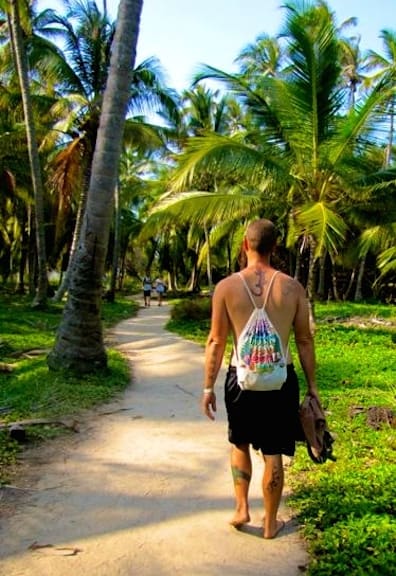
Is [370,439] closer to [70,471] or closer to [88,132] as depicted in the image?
[70,471]

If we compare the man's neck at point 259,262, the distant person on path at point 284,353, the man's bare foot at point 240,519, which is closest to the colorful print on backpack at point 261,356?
the distant person on path at point 284,353

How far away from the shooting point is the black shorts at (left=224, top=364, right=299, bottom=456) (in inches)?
121

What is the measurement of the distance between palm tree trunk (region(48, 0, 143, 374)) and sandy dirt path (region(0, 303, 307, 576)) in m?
1.58

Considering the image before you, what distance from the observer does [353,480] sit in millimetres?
4070

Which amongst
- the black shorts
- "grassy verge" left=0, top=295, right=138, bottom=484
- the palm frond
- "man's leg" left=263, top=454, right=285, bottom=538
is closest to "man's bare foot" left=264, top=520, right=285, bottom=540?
"man's leg" left=263, top=454, right=285, bottom=538

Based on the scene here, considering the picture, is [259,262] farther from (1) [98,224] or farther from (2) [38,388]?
(1) [98,224]

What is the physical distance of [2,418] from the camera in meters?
5.71

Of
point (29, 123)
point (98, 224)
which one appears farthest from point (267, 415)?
point (29, 123)

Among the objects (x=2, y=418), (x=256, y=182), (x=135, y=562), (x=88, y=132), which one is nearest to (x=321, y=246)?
(x=256, y=182)

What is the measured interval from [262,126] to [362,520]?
33.2 ft

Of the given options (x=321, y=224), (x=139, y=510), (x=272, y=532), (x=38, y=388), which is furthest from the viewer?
(x=321, y=224)

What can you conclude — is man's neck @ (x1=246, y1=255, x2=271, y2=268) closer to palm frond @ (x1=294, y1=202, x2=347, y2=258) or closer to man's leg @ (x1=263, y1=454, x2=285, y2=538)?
man's leg @ (x1=263, y1=454, x2=285, y2=538)

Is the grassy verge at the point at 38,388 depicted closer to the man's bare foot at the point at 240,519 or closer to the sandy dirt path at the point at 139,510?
the sandy dirt path at the point at 139,510

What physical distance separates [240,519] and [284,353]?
1.10 meters
